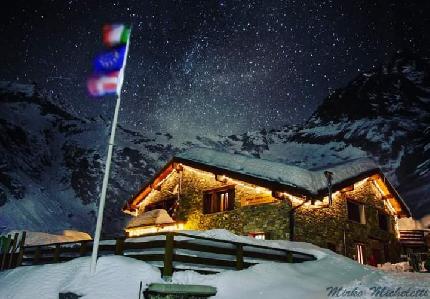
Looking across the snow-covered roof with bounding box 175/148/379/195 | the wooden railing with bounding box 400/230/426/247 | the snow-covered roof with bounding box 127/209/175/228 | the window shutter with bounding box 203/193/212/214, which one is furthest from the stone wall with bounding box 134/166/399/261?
the wooden railing with bounding box 400/230/426/247

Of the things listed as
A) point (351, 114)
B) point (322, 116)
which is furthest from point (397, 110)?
point (322, 116)

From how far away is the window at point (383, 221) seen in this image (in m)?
23.0

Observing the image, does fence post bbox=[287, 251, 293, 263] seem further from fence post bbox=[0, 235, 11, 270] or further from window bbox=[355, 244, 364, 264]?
fence post bbox=[0, 235, 11, 270]

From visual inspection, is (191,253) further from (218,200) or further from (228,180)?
(218,200)

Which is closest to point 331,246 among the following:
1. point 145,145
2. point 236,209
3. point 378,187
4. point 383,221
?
point 236,209

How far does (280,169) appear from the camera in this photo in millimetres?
18453

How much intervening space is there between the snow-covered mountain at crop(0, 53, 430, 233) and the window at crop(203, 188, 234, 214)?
28.9 meters

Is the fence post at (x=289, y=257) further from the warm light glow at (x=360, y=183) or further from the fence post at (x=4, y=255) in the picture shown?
the fence post at (x=4, y=255)

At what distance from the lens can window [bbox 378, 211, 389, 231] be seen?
75.6ft

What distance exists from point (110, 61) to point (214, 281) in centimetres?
679

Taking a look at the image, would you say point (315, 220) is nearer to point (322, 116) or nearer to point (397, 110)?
point (397, 110)

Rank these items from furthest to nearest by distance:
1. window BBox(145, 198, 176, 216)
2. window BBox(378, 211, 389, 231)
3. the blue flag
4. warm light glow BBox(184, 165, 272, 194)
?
1. window BBox(378, 211, 389, 231)
2. window BBox(145, 198, 176, 216)
3. warm light glow BBox(184, 165, 272, 194)
4. the blue flag

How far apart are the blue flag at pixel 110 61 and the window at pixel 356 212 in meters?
15.4

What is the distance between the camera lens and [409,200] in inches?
1838
